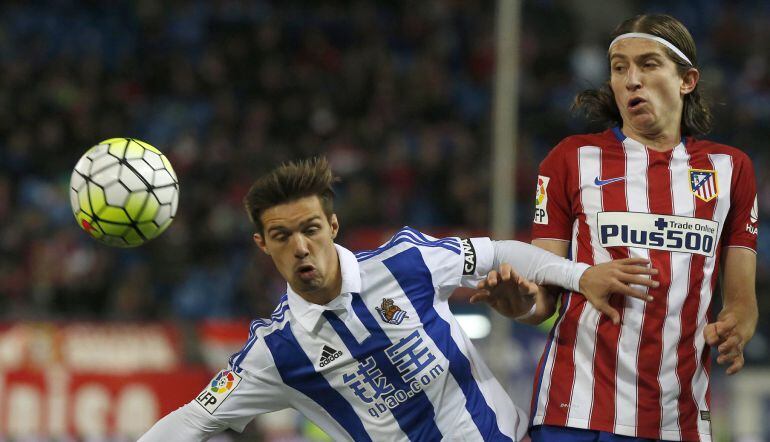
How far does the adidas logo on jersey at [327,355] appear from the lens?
12.5ft

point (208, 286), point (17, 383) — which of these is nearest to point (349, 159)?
point (208, 286)

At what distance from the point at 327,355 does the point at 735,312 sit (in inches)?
53.3

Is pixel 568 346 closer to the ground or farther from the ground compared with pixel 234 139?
closer to the ground

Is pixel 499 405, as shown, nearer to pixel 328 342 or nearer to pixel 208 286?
pixel 328 342

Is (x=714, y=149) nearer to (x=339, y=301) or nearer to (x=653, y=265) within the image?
(x=653, y=265)

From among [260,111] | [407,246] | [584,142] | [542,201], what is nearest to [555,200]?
[542,201]

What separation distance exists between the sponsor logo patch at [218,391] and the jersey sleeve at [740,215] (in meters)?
1.71

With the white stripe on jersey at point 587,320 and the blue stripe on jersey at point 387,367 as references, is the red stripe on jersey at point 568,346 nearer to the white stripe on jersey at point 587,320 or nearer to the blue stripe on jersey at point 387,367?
the white stripe on jersey at point 587,320

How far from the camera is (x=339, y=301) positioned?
3793 mm

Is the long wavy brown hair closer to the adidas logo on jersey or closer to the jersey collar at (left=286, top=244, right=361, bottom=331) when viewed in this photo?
the jersey collar at (left=286, top=244, right=361, bottom=331)

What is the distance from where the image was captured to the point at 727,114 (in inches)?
504

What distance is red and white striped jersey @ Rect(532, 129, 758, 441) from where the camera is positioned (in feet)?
11.2

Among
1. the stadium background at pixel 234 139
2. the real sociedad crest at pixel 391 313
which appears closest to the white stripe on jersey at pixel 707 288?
the real sociedad crest at pixel 391 313

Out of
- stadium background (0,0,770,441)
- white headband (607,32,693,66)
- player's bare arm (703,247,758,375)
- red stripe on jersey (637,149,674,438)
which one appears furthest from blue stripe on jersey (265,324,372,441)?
stadium background (0,0,770,441)
